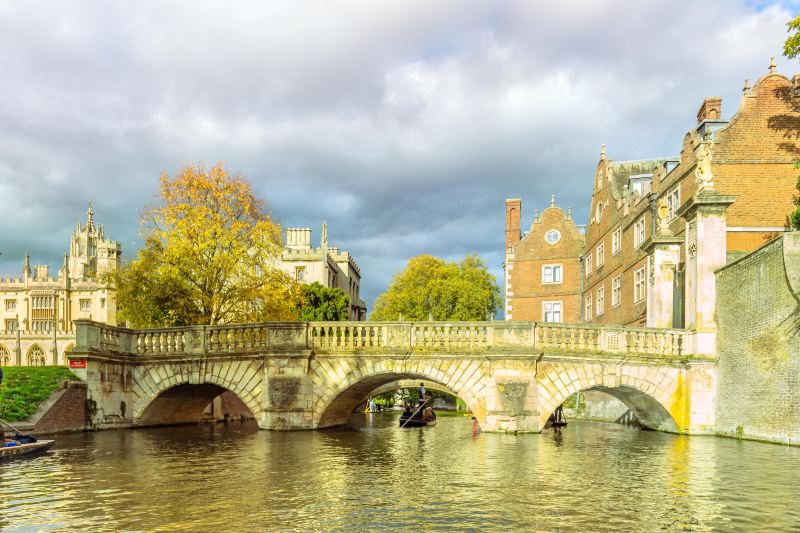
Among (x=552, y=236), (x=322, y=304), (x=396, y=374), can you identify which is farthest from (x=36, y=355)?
(x=396, y=374)

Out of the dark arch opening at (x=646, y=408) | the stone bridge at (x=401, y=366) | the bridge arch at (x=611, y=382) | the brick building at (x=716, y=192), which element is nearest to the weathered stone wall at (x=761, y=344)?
the stone bridge at (x=401, y=366)

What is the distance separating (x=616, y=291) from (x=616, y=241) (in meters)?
3.45

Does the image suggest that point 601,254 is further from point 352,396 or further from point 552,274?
point 352,396

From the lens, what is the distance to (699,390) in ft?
76.8

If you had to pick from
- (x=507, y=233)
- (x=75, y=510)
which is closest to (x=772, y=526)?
(x=75, y=510)

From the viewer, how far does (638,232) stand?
3981cm

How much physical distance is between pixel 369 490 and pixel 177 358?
15351mm

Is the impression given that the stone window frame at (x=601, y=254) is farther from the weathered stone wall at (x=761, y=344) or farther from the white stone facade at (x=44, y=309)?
the white stone facade at (x=44, y=309)

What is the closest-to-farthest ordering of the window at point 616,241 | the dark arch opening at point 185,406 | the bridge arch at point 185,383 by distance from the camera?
the bridge arch at point 185,383 → the dark arch opening at point 185,406 → the window at point 616,241

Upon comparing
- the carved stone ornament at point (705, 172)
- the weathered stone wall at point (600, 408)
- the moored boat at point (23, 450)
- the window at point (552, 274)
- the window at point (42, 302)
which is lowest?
the weathered stone wall at point (600, 408)

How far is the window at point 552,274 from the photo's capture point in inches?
2229

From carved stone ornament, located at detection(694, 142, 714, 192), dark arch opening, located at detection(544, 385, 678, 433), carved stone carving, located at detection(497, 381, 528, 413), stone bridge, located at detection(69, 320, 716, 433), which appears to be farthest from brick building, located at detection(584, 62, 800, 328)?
carved stone carving, located at detection(497, 381, 528, 413)

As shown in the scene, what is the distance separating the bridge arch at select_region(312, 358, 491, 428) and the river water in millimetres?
2340

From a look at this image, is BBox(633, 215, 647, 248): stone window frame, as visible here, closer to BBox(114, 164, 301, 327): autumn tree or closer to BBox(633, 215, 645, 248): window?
BBox(633, 215, 645, 248): window
